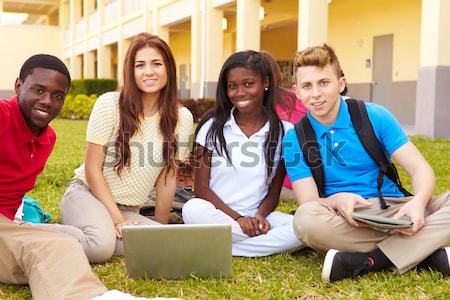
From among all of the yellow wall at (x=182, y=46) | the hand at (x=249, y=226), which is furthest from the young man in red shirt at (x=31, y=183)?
the yellow wall at (x=182, y=46)

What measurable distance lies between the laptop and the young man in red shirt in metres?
0.26

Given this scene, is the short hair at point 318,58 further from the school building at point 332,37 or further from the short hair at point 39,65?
the school building at point 332,37

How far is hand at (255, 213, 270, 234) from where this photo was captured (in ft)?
10.2

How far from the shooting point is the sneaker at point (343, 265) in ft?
8.30

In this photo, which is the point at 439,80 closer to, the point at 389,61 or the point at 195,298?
the point at 389,61

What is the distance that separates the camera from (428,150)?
283 inches

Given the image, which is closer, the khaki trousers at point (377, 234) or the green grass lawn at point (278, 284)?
the green grass lawn at point (278, 284)

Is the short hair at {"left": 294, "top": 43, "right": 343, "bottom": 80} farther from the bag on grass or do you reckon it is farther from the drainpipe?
the drainpipe

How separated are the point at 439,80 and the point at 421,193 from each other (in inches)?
278

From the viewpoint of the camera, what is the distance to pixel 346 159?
2963mm

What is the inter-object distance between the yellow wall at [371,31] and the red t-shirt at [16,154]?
35.9 feet

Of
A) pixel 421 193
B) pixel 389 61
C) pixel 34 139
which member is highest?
pixel 389 61

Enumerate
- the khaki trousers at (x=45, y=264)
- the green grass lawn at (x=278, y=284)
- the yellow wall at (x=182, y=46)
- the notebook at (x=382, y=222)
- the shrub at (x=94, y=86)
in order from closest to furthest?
the khaki trousers at (x=45, y=264)
the green grass lawn at (x=278, y=284)
the notebook at (x=382, y=222)
the shrub at (x=94, y=86)
the yellow wall at (x=182, y=46)

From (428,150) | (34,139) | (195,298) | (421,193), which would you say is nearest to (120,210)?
(34,139)
